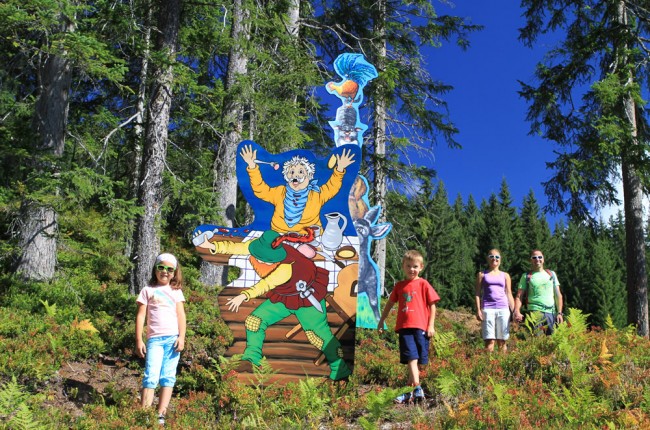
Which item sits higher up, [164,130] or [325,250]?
[164,130]

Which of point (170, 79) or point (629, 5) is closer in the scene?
point (170, 79)

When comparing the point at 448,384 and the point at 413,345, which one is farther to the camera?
the point at 413,345

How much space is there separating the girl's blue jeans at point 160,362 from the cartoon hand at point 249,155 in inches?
109

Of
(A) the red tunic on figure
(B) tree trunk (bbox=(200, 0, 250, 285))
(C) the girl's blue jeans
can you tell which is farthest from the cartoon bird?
(C) the girl's blue jeans

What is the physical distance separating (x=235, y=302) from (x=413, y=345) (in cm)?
228

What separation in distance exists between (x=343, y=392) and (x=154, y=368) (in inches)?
88.2

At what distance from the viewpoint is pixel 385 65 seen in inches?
607

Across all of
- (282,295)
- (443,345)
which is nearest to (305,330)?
(282,295)

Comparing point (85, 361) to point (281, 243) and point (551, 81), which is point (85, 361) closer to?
point (281, 243)

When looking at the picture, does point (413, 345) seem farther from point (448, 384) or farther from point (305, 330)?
point (305, 330)

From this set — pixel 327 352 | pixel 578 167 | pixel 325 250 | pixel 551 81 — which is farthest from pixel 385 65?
pixel 327 352

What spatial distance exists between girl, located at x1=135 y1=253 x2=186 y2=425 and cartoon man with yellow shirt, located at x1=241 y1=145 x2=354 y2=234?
75.2 inches

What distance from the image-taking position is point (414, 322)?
5.87m

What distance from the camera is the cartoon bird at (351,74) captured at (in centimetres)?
1083
